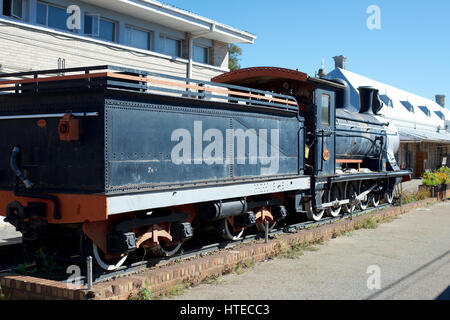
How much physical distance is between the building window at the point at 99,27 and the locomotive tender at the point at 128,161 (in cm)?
711

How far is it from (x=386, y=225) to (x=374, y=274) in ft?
17.2

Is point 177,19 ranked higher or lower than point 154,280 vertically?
higher

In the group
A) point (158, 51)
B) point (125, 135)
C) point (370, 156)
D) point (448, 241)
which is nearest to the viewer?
point (125, 135)

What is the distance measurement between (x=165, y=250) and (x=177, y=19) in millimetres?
10256

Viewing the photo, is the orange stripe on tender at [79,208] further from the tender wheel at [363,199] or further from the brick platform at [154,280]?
the tender wheel at [363,199]

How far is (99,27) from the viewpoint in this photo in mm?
14070

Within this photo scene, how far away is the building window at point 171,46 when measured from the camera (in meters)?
16.4

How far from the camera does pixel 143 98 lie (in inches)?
240

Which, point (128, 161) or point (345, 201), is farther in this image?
point (345, 201)

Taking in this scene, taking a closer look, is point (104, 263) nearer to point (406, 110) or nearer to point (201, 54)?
point (201, 54)

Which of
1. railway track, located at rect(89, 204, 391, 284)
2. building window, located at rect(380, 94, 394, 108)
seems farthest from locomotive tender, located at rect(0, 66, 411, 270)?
building window, located at rect(380, 94, 394, 108)


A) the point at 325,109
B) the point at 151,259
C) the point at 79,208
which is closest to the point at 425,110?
the point at 325,109
